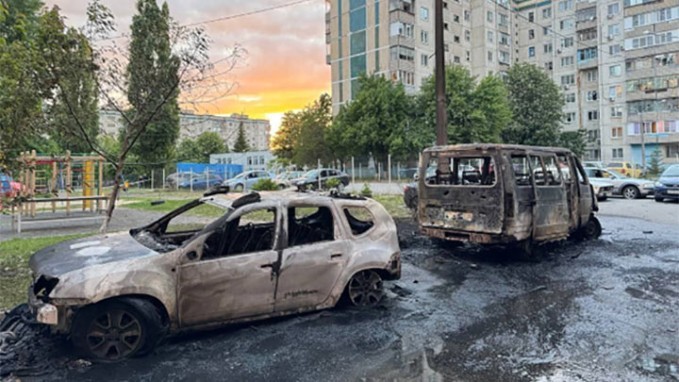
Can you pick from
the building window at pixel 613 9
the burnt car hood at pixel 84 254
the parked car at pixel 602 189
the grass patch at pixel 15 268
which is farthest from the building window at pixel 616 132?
the burnt car hood at pixel 84 254

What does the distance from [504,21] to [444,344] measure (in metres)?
64.8

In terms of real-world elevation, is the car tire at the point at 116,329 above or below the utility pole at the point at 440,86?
below

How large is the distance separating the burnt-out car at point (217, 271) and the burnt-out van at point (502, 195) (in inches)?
105

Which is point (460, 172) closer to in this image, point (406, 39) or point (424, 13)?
point (406, 39)

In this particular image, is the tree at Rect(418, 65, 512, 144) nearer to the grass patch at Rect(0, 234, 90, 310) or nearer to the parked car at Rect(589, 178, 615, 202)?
the parked car at Rect(589, 178, 615, 202)

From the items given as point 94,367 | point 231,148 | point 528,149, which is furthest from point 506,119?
point 231,148

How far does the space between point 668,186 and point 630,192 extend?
2745 mm

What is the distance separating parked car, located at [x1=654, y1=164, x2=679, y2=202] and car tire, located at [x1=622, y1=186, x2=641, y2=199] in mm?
1557

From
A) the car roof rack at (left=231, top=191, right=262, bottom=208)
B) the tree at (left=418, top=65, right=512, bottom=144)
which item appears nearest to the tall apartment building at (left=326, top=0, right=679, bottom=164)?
the tree at (left=418, top=65, right=512, bottom=144)

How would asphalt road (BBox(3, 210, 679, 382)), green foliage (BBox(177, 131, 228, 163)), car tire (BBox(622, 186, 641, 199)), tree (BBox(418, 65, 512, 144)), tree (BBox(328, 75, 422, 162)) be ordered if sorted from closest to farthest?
asphalt road (BBox(3, 210, 679, 382)), car tire (BBox(622, 186, 641, 199)), tree (BBox(418, 65, 512, 144)), tree (BBox(328, 75, 422, 162)), green foliage (BBox(177, 131, 228, 163))

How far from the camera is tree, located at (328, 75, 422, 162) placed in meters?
39.2

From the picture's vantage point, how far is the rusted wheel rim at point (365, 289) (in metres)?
5.41

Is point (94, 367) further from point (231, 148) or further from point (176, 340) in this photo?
point (231, 148)

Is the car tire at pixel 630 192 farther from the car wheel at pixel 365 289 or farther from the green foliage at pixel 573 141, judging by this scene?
the green foliage at pixel 573 141
